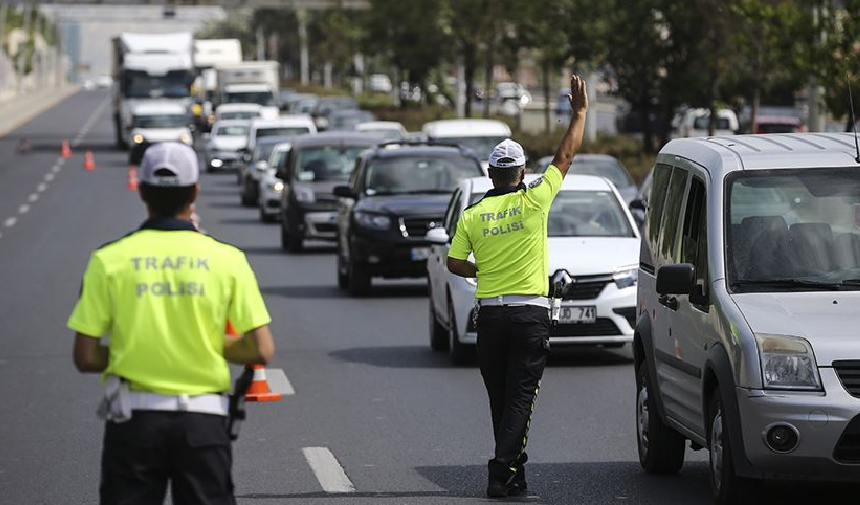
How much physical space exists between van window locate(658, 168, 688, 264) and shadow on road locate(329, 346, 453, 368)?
5657mm

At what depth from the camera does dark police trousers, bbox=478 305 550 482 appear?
356 inches

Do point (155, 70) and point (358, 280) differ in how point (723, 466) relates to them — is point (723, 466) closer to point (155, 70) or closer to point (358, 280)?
point (358, 280)

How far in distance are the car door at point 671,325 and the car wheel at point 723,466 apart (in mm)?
443

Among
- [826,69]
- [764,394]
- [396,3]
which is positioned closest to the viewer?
[764,394]

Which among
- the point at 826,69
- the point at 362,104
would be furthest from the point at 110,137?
the point at 826,69

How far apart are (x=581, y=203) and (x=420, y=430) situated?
5190 mm

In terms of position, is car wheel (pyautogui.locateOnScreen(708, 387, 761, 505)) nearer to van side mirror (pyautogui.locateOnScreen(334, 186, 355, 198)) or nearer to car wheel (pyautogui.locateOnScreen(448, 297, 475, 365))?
car wheel (pyautogui.locateOnScreen(448, 297, 475, 365))

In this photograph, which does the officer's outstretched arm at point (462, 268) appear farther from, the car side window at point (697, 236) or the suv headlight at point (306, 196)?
the suv headlight at point (306, 196)

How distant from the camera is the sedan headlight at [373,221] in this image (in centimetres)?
2186

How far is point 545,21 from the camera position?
161 ft

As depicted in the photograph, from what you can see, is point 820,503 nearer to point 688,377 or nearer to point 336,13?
point 688,377

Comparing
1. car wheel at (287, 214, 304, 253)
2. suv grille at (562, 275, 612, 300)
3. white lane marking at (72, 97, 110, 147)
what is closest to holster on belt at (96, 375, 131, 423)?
suv grille at (562, 275, 612, 300)

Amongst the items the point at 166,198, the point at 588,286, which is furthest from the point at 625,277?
the point at 166,198

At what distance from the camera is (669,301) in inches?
372
